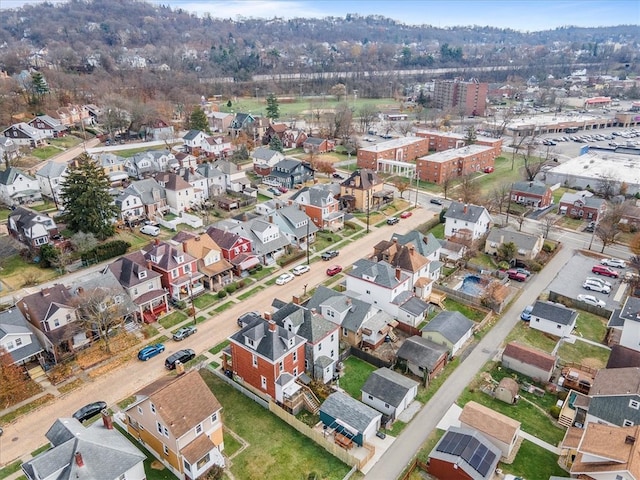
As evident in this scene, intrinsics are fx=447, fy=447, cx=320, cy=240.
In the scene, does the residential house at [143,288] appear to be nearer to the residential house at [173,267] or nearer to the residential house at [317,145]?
the residential house at [173,267]

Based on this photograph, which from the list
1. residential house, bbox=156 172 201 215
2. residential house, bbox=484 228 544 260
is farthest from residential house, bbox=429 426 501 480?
residential house, bbox=156 172 201 215

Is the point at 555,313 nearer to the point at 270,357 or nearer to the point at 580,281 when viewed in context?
the point at 580,281

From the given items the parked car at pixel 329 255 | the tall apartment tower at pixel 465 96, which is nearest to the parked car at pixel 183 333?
the parked car at pixel 329 255

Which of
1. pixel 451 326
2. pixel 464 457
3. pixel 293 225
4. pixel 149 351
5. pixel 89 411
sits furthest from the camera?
pixel 293 225

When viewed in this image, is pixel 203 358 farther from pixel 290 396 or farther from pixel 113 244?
pixel 113 244

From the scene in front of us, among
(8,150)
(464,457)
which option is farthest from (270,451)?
(8,150)

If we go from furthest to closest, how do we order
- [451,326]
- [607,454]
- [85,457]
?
[451,326]
[607,454]
[85,457]

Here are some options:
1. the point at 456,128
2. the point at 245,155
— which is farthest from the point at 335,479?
the point at 456,128
